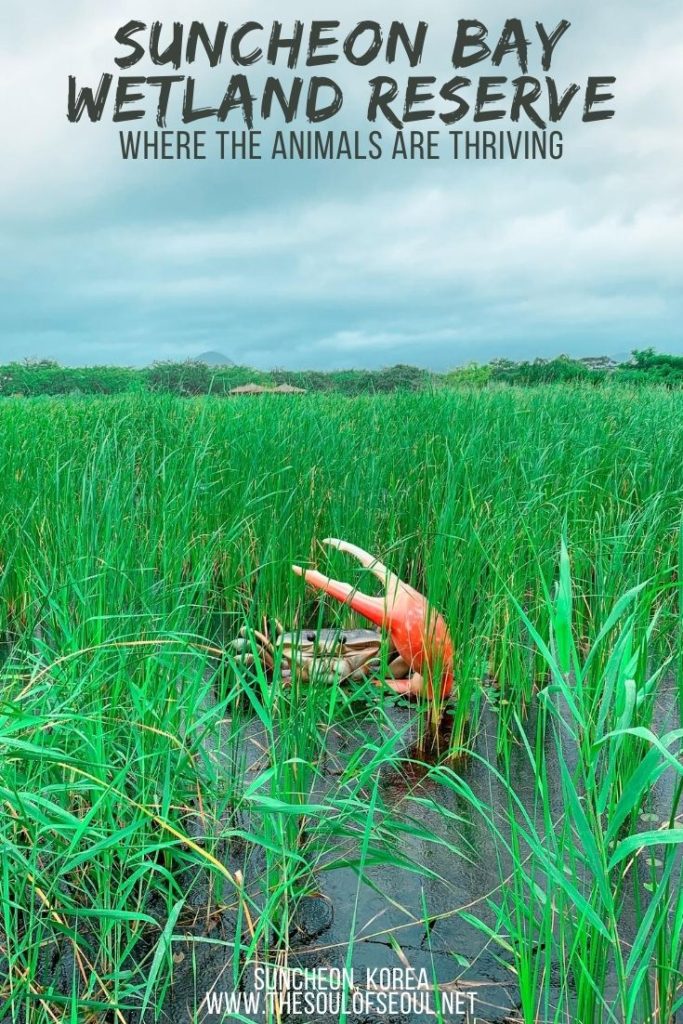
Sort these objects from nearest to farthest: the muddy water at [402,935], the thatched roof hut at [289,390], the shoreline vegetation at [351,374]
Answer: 1. the muddy water at [402,935]
2. the thatched roof hut at [289,390]
3. the shoreline vegetation at [351,374]

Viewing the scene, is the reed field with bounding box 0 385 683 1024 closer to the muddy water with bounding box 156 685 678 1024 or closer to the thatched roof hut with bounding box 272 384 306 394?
the muddy water with bounding box 156 685 678 1024

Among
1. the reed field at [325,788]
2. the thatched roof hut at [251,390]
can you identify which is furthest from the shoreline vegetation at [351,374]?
the reed field at [325,788]

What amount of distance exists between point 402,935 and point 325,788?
0.49 metres

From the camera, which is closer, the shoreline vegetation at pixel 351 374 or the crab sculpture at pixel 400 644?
the crab sculpture at pixel 400 644

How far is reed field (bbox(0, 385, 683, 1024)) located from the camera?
1217 mm

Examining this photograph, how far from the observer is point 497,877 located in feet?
5.63

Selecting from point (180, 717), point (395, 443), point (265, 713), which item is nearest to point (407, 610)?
point (180, 717)

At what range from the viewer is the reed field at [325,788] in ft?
3.99

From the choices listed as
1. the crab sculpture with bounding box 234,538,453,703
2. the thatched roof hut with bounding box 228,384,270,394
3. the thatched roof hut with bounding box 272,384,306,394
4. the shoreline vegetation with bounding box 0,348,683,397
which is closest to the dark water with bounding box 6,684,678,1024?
the crab sculpture with bounding box 234,538,453,703

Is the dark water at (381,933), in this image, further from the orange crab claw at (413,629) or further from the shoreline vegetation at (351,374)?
the shoreline vegetation at (351,374)

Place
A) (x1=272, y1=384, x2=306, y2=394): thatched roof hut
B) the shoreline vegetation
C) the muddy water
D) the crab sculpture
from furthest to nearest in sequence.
A: 1. the shoreline vegetation
2. (x1=272, y1=384, x2=306, y2=394): thatched roof hut
3. the crab sculpture
4. the muddy water

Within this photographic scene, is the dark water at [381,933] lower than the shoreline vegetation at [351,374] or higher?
lower

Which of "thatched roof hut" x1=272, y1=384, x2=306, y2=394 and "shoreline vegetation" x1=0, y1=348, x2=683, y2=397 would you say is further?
"shoreline vegetation" x1=0, y1=348, x2=683, y2=397

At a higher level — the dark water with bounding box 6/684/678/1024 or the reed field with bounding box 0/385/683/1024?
the reed field with bounding box 0/385/683/1024
